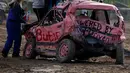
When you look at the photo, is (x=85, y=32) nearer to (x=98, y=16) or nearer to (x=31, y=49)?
(x=98, y=16)

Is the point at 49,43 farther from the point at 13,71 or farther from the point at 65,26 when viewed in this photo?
the point at 13,71

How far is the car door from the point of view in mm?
11344

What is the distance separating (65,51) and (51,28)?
102cm

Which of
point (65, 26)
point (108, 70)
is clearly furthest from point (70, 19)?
point (108, 70)

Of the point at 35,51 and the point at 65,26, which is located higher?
the point at 65,26

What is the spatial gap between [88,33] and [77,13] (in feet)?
2.23

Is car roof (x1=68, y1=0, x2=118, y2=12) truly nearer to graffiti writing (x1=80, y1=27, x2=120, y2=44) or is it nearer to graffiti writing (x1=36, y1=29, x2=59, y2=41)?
graffiti writing (x1=80, y1=27, x2=120, y2=44)

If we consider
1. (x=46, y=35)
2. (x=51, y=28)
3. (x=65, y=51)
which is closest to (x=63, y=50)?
(x=65, y=51)

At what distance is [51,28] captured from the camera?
11.7 metres

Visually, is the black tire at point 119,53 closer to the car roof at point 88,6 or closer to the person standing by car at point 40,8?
the car roof at point 88,6

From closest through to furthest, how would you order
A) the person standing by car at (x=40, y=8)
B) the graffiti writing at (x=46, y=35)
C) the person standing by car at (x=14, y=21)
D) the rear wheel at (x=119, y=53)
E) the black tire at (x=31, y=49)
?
the rear wheel at (x=119, y=53), the graffiti writing at (x=46, y=35), the person standing by car at (x=14, y=21), the black tire at (x=31, y=49), the person standing by car at (x=40, y=8)

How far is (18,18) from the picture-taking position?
12.8 m

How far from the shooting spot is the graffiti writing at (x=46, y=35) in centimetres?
1152

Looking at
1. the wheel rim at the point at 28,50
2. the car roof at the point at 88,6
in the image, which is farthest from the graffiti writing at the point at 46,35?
the car roof at the point at 88,6
